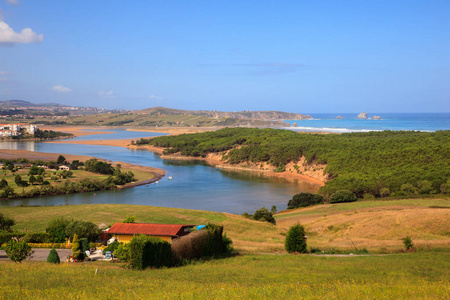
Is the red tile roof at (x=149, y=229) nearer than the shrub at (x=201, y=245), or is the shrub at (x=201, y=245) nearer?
the shrub at (x=201, y=245)

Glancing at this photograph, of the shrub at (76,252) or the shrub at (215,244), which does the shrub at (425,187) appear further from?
the shrub at (76,252)

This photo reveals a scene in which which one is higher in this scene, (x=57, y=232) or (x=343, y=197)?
(x=57, y=232)

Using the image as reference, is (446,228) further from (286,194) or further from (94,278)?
(286,194)

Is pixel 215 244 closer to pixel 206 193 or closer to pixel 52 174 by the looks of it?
A: pixel 206 193

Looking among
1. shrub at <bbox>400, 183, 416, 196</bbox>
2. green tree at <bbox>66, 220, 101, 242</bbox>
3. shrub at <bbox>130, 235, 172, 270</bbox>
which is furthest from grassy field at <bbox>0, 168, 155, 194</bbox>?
shrub at <bbox>130, 235, 172, 270</bbox>

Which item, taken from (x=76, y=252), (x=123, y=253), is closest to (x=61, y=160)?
(x=76, y=252)

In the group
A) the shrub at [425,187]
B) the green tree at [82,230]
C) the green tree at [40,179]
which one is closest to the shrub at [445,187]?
the shrub at [425,187]
